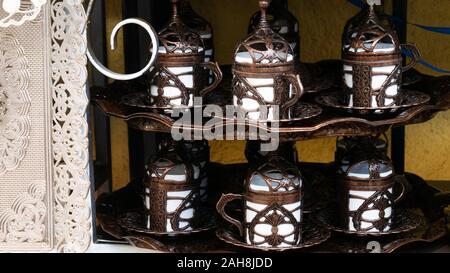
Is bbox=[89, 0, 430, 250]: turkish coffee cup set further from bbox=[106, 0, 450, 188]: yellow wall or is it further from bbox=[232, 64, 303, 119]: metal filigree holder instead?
bbox=[106, 0, 450, 188]: yellow wall

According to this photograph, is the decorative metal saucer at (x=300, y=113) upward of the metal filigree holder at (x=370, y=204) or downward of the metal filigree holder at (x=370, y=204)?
upward

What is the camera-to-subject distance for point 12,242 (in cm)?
151

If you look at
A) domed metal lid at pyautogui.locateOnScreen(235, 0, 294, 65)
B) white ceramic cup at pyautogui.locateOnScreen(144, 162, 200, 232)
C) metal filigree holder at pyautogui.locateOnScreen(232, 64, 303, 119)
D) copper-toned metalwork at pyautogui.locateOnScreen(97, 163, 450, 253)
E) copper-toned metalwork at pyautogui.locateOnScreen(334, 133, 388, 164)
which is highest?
domed metal lid at pyautogui.locateOnScreen(235, 0, 294, 65)

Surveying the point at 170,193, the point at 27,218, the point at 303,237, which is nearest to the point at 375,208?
the point at 303,237

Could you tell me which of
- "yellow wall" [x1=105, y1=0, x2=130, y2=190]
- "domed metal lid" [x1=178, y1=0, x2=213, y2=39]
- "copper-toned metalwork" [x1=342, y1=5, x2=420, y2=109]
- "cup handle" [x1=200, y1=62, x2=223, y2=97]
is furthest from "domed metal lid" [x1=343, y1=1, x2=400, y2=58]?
"yellow wall" [x1=105, y1=0, x2=130, y2=190]

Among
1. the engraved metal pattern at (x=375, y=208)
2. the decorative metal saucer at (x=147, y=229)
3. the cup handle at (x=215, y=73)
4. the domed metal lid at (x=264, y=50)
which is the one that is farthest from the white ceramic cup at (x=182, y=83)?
the engraved metal pattern at (x=375, y=208)

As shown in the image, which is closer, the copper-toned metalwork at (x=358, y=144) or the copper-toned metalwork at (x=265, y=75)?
the copper-toned metalwork at (x=265, y=75)

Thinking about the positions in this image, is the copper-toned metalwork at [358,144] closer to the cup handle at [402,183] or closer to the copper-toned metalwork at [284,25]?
the cup handle at [402,183]

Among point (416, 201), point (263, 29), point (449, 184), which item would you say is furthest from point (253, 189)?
point (449, 184)

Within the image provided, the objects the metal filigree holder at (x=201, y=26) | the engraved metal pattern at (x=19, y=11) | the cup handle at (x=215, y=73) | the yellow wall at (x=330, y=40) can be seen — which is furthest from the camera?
the yellow wall at (x=330, y=40)

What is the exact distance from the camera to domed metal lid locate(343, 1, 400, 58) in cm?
144

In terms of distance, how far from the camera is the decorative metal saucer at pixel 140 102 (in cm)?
152

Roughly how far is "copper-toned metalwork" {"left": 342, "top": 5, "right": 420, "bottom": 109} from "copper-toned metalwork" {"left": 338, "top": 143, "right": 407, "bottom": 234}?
0.35 ft

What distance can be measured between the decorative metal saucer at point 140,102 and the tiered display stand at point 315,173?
0.01m
